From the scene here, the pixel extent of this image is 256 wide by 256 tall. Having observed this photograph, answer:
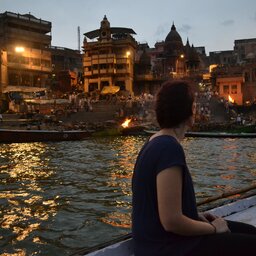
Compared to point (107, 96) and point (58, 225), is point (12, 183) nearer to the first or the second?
point (58, 225)

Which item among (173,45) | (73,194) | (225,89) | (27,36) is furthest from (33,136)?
(173,45)

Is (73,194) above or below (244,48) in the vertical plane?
below

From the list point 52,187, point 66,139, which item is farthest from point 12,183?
point 66,139

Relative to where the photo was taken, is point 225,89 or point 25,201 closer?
point 25,201

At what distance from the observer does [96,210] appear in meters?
9.35

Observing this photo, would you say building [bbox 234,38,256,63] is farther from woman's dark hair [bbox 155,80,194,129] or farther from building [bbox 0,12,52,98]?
woman's dark hair [bbox 155,80,194,129]

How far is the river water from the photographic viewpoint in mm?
7398

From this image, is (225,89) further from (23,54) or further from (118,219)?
(118,219)

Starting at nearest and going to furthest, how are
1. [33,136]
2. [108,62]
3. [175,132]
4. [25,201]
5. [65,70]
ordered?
[175,132]
[25,201]
[33,136]
[108,62]
[65,70]

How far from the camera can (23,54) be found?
57.6 meters

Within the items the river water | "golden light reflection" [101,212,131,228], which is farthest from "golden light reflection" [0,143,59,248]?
"golden light reflection" [101,212,131,228]

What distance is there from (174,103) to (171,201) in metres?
0.76

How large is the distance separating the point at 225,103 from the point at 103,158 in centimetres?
3713

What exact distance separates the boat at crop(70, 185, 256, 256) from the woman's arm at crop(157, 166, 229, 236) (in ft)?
3.27
